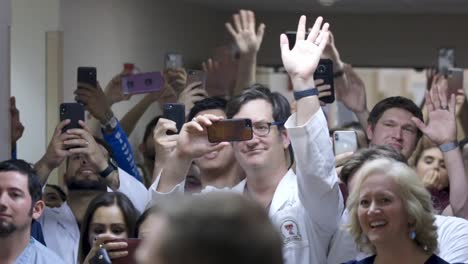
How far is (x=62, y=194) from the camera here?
18.1 feet

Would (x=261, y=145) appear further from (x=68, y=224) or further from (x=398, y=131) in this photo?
(x=68, y=224)

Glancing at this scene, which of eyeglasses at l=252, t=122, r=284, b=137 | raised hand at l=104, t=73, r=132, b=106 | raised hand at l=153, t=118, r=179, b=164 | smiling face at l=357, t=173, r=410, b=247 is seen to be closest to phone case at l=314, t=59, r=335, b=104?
eyeglasses at l=252, t=122, r=284, b=137

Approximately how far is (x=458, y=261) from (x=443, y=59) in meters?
5.57

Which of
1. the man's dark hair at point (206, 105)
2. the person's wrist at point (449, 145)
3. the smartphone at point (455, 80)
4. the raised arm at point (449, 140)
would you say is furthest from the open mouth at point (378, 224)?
the smartphone at point (455, 80)

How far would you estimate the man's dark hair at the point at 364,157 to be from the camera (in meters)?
4.21

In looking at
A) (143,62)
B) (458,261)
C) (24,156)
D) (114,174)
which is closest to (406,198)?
(458,261)

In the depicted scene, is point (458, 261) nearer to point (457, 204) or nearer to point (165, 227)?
point (457, 204)

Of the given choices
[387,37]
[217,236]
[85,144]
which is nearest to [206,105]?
[85,144]

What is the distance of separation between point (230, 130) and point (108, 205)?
0.97 m

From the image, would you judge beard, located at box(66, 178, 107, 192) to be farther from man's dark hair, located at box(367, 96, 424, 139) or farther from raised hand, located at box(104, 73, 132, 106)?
man's dark hair, located at box(367, 96, 424, 139)

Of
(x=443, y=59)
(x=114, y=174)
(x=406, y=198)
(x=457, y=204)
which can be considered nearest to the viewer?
(x=406, y=198)

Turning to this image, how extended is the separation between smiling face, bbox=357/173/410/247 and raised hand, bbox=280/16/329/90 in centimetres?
43

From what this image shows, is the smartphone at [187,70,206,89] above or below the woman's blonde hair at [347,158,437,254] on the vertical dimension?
above

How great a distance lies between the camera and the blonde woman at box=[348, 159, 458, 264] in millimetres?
3680
